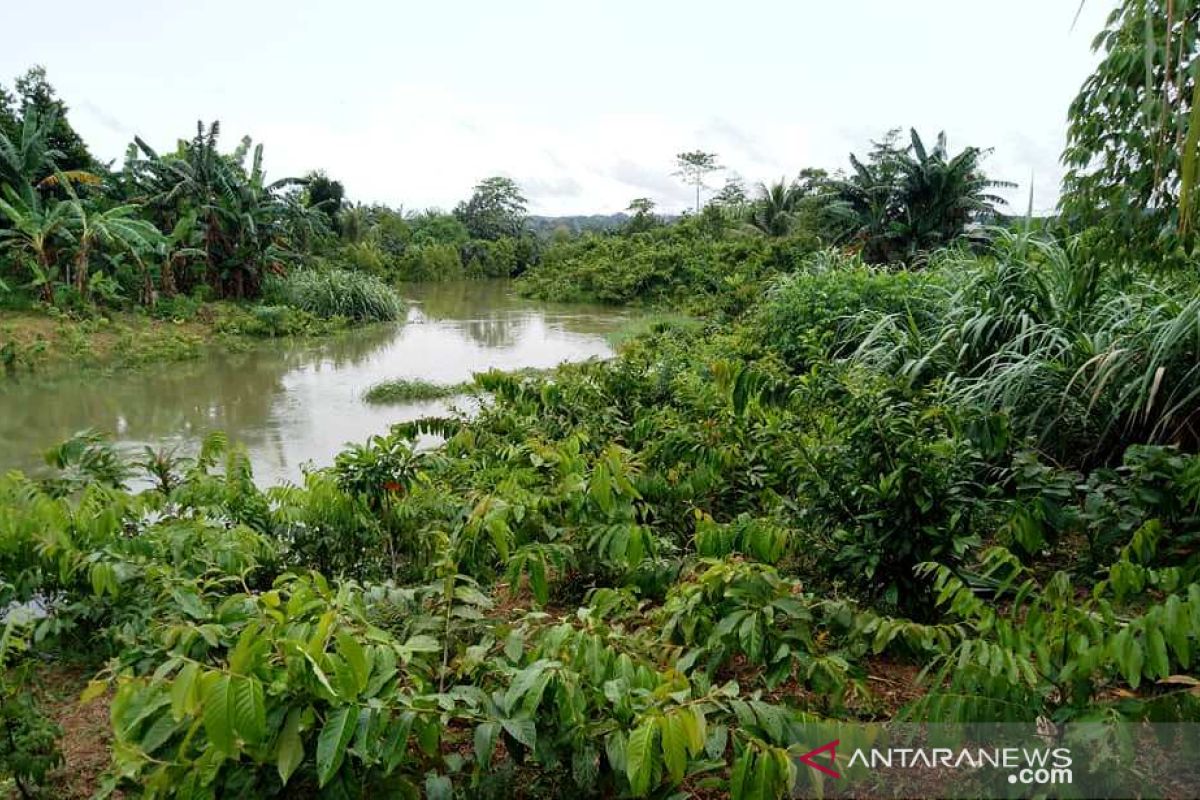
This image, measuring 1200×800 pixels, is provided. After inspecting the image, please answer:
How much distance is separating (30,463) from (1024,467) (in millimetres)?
7742

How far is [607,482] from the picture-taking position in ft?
7.44

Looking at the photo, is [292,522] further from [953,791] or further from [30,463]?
[30,463]

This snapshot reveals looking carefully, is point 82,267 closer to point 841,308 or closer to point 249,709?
point 841,308

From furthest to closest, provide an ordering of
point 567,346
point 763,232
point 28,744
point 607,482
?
point 763,232 → point 567,346 → point 607,482 → point 28,744

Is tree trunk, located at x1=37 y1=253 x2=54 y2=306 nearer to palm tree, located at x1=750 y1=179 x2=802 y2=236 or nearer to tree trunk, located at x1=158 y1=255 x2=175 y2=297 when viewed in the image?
tree trunk, located at x1=158 y1=255 x2=175 y2=297

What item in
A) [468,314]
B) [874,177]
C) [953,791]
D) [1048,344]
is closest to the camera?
[953,791]

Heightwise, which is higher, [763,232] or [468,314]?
[763,232]

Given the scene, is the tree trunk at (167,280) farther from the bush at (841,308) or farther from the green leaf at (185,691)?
the green leaf at (185,691)

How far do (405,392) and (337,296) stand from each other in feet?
28.4

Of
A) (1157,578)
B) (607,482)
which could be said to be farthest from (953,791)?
(607,482)

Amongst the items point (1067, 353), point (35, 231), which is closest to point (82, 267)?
point (35, 231)

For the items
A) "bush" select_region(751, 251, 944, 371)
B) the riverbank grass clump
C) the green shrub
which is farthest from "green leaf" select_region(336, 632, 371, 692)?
the green shrub

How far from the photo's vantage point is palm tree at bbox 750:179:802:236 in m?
23.8

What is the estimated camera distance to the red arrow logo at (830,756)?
4.52 feet
